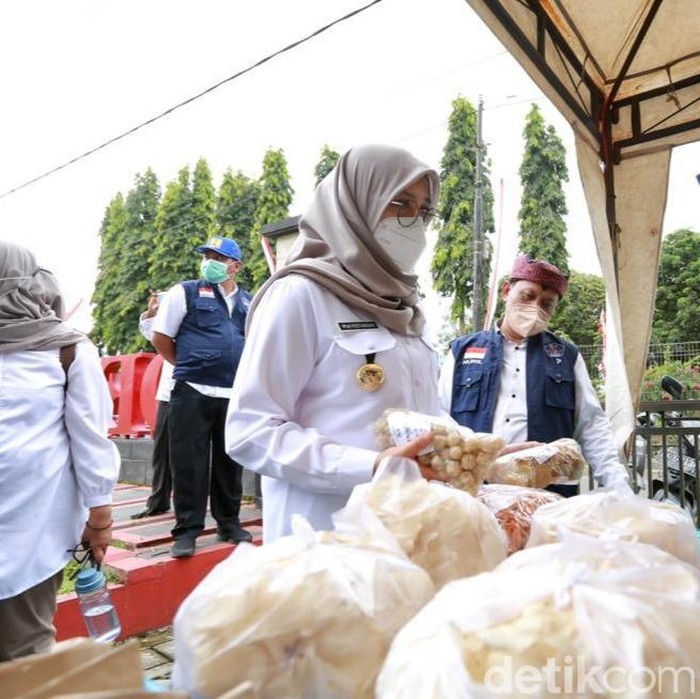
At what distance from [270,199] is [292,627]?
29792mm

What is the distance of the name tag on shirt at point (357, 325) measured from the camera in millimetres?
1578

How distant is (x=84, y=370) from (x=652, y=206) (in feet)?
11.9

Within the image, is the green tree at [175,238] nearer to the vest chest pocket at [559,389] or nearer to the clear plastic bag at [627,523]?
the vest chest pocket at [559,389]

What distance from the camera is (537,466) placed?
61.1 inches

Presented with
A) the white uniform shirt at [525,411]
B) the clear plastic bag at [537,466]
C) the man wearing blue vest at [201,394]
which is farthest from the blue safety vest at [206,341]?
the clear plastic bag at [537,466]

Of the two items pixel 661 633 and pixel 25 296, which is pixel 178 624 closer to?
pixel 661 633

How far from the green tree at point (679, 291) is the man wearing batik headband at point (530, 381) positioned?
90.7 ft

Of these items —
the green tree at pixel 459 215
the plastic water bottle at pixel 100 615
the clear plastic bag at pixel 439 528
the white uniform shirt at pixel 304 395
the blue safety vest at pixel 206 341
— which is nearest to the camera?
the clear plastic bag at pixel 439 528

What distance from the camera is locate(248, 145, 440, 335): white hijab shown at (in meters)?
1.62

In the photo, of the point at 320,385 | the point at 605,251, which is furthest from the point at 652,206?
the point at 320,385

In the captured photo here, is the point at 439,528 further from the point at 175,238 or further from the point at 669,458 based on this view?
the point at 175,238

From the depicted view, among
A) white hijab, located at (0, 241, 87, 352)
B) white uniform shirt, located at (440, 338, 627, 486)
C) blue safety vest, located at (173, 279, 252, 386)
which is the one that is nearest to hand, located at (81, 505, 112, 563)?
white hijab, located at (0, 241, 87, 352)

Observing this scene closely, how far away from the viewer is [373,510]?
825 millimetres

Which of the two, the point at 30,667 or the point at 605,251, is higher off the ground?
the point at 605,251
